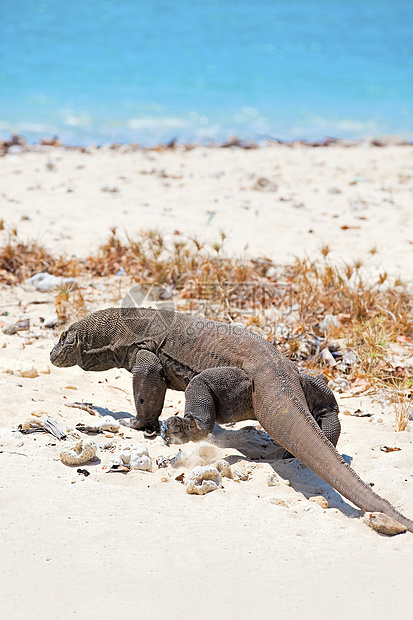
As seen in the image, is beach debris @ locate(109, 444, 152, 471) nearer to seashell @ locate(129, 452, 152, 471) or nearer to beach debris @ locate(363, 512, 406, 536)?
seashell @ locate(129, 452, 152, 471)

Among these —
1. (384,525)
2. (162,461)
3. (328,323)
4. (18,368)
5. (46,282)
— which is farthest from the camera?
(46,282)

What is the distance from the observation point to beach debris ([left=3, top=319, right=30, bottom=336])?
6.04m

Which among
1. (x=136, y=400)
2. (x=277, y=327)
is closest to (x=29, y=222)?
→ (x=277, y=327)

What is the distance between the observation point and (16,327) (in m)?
6.10

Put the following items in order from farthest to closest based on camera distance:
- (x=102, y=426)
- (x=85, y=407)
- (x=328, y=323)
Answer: (x=328, y=323) < (x=85, y=407) < (x=102, y=426)

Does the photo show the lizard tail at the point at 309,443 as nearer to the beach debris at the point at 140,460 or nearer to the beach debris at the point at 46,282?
the beach debris at the point at 140,460

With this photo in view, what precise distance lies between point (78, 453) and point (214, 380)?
92 centimetres

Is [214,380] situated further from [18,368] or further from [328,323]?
[328,323]

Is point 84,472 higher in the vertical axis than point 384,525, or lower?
lower

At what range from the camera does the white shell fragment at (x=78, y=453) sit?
3.61 m

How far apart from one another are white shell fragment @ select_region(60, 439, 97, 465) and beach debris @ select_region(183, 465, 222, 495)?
57cm

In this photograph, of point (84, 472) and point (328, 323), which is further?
point (328, 323)

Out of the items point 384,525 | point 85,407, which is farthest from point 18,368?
point 384,525

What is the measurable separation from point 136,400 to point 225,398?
779 millimetres
